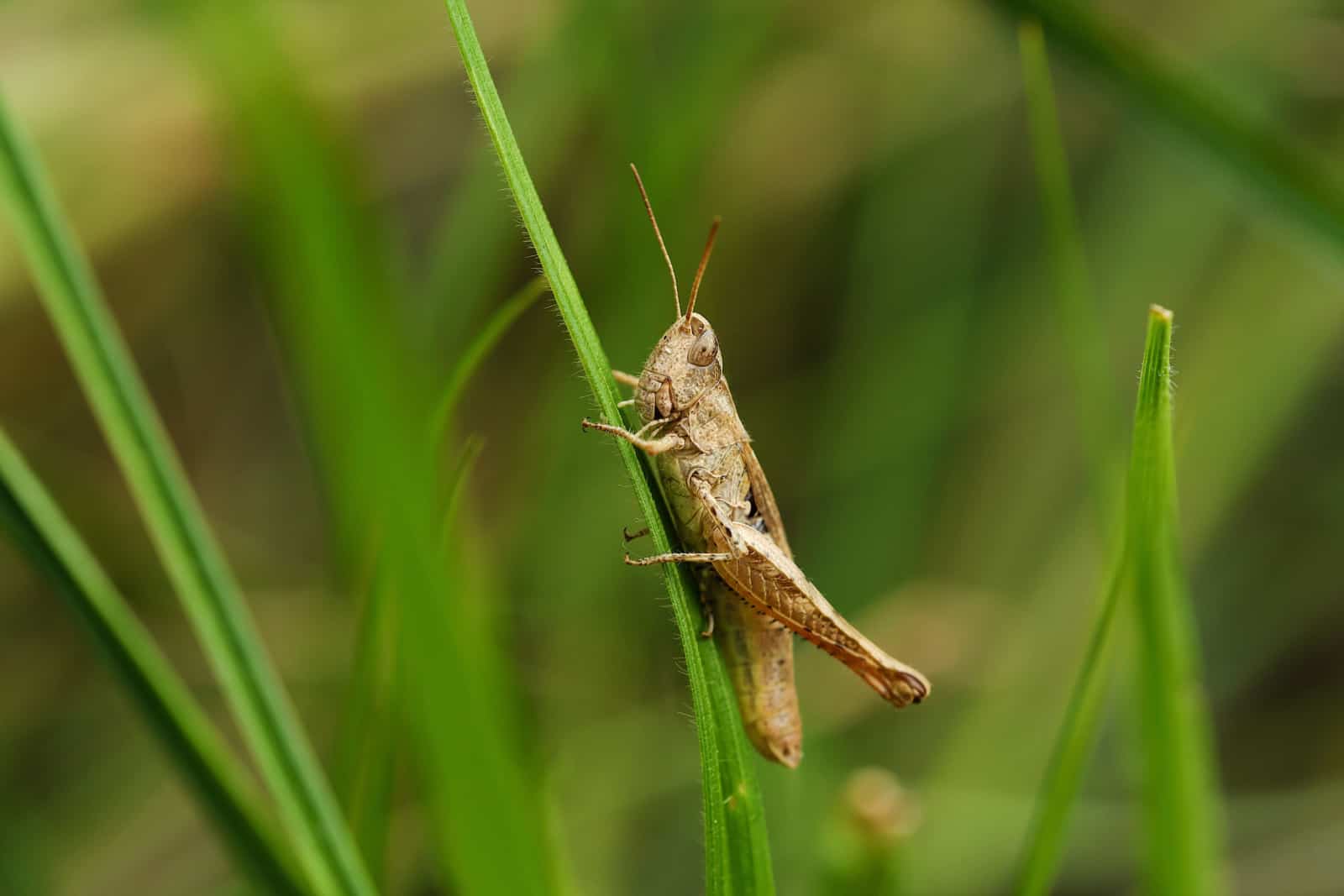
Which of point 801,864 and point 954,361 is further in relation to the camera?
point 954,361

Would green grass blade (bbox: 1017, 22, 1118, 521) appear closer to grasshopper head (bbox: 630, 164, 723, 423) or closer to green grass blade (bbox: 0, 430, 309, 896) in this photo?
grasshopper head (bbox: 630, 164, 723, 423)

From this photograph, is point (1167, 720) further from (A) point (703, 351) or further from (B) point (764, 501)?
(A) point (703, 351)

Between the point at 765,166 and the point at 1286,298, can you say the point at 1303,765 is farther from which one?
the point at 765,166

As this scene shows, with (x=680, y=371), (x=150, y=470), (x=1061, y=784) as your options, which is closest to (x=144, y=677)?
(x=150, y=470)

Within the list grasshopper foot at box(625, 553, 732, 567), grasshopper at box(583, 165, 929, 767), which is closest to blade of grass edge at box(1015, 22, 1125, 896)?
grasshopper at box(583, 165, 929, 767)

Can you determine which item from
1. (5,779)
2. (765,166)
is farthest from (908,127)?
(5,779)

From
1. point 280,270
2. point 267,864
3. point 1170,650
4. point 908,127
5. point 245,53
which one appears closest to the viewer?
point 245,53

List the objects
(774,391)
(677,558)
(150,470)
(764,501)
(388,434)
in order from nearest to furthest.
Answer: (388,434)
(150,470)
(677,558)
(764,501)
(774,391)
